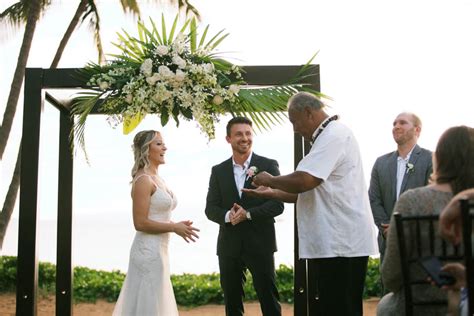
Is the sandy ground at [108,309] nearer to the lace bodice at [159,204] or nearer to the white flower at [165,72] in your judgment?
the lace bodice at [159,204]

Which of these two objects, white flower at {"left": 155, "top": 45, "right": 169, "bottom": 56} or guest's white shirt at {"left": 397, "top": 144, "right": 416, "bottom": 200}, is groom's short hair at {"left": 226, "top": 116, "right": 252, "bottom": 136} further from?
guest's white shirt at {"left": 397, "top": 144, "right": 416, "bottom": 200}

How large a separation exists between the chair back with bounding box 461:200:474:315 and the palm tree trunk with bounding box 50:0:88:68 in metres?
13.6

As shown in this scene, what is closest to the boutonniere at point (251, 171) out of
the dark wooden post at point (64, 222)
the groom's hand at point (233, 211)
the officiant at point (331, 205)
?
the groom's hand at point (233, 211)

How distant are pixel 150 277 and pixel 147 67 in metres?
1.75

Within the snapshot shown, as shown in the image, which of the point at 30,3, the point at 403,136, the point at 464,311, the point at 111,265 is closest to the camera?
the point at 464,311

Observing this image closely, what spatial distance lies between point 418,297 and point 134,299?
3479 millimetres

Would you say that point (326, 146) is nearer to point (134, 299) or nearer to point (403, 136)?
point (403, 136)

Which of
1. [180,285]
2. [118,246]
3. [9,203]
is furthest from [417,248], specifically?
[9,203]

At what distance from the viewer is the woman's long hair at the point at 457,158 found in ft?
10.7

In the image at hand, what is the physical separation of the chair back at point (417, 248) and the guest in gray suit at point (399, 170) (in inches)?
128

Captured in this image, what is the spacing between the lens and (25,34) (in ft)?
52.4

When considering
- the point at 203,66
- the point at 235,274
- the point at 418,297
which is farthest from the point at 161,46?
the point at 418,297

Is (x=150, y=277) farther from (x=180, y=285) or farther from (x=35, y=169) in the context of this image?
(x=180, y=285)

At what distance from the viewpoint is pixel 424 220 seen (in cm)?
322
